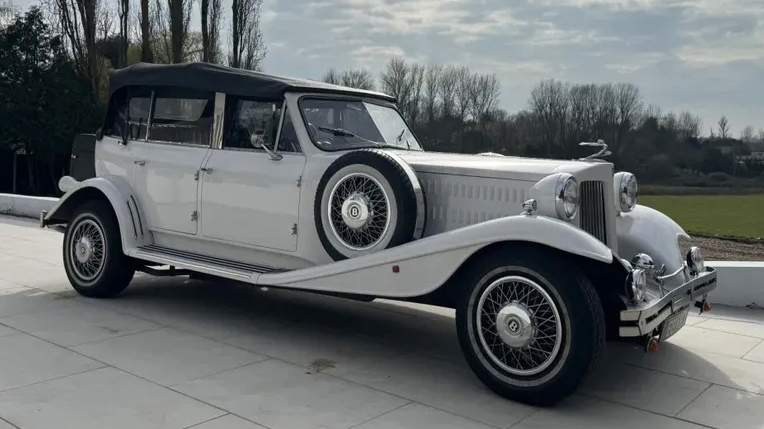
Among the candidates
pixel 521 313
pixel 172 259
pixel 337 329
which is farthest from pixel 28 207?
pixel 521 313

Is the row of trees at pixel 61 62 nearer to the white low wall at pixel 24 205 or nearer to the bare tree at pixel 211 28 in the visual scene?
the bare tree at pixel 211 28

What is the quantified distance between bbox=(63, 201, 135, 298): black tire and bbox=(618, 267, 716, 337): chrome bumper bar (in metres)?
4.46

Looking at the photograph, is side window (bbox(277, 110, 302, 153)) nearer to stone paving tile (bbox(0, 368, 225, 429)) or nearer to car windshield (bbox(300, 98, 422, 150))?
car windshield (bbox(300, 98, 422, 150))

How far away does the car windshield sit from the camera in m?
5.45

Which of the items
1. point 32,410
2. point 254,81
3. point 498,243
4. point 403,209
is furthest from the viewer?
point 254,81

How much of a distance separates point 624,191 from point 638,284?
4.32 feet

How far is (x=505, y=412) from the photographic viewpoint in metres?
3.88

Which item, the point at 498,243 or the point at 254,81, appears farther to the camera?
the point at 254,81

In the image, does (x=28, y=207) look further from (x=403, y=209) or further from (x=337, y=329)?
(x=403, y=209)

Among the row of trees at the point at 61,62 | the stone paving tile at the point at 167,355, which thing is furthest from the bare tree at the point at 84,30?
the stone paving tile at the point at 167,355

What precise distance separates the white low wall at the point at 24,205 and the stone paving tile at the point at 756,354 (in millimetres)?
13149

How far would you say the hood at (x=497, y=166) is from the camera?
4461 millimetres

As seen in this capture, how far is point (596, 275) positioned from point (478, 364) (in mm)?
917

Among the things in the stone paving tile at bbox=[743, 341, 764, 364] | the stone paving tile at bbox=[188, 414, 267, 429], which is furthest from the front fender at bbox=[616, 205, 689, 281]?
the stone paving tile at bbox=[188, 414, 267, 429]
